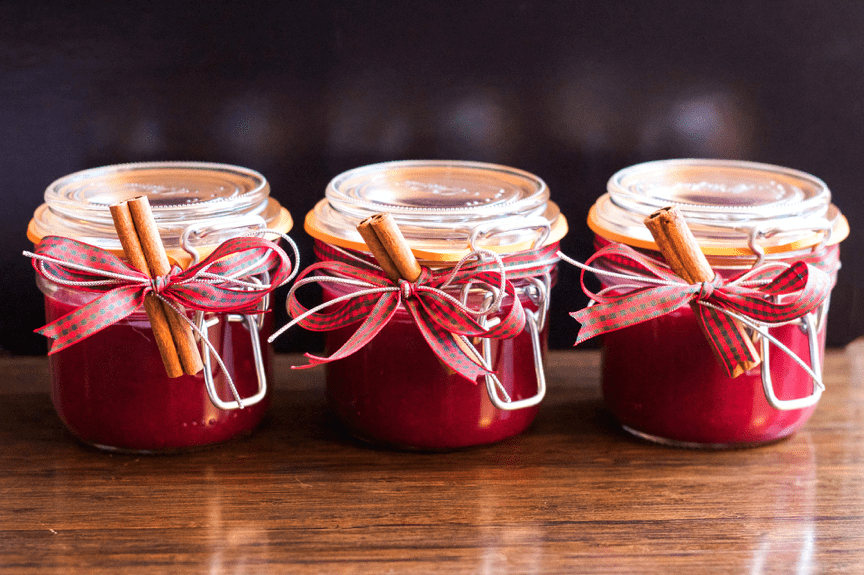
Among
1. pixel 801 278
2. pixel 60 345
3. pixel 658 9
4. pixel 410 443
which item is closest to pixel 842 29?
pixel 658 9

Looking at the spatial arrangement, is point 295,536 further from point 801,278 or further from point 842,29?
point 842,29

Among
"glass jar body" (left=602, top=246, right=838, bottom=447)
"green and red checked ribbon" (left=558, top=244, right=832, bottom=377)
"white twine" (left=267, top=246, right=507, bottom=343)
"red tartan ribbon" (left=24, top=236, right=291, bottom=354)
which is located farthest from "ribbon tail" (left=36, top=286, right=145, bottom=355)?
"glass jar body" (left=602, top=246, right=838, bottom=447)

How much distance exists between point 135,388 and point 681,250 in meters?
0.58

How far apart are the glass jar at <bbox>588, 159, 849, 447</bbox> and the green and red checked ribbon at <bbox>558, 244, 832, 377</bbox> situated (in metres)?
0.03

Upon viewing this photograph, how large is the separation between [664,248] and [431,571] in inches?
15.2

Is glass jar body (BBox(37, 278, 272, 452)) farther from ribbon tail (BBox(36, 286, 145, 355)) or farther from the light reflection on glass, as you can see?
the light reflection on glass

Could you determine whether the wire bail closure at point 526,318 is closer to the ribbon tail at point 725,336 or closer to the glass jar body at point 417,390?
the glass jar body at point 417,390

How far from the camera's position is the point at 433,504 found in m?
0.83

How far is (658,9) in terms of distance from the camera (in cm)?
107

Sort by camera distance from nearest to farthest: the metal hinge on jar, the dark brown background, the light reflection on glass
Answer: the light reflection on glass → the metal hinge on jar → the dark brown background

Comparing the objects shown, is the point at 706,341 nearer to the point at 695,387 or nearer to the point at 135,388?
the point at 695,387

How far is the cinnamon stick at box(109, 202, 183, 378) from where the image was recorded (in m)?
0.79

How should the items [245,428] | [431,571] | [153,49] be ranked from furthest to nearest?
[153,49]
[245,428]
[431,571]

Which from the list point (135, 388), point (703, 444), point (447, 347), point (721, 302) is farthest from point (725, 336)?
point (135, 388)
